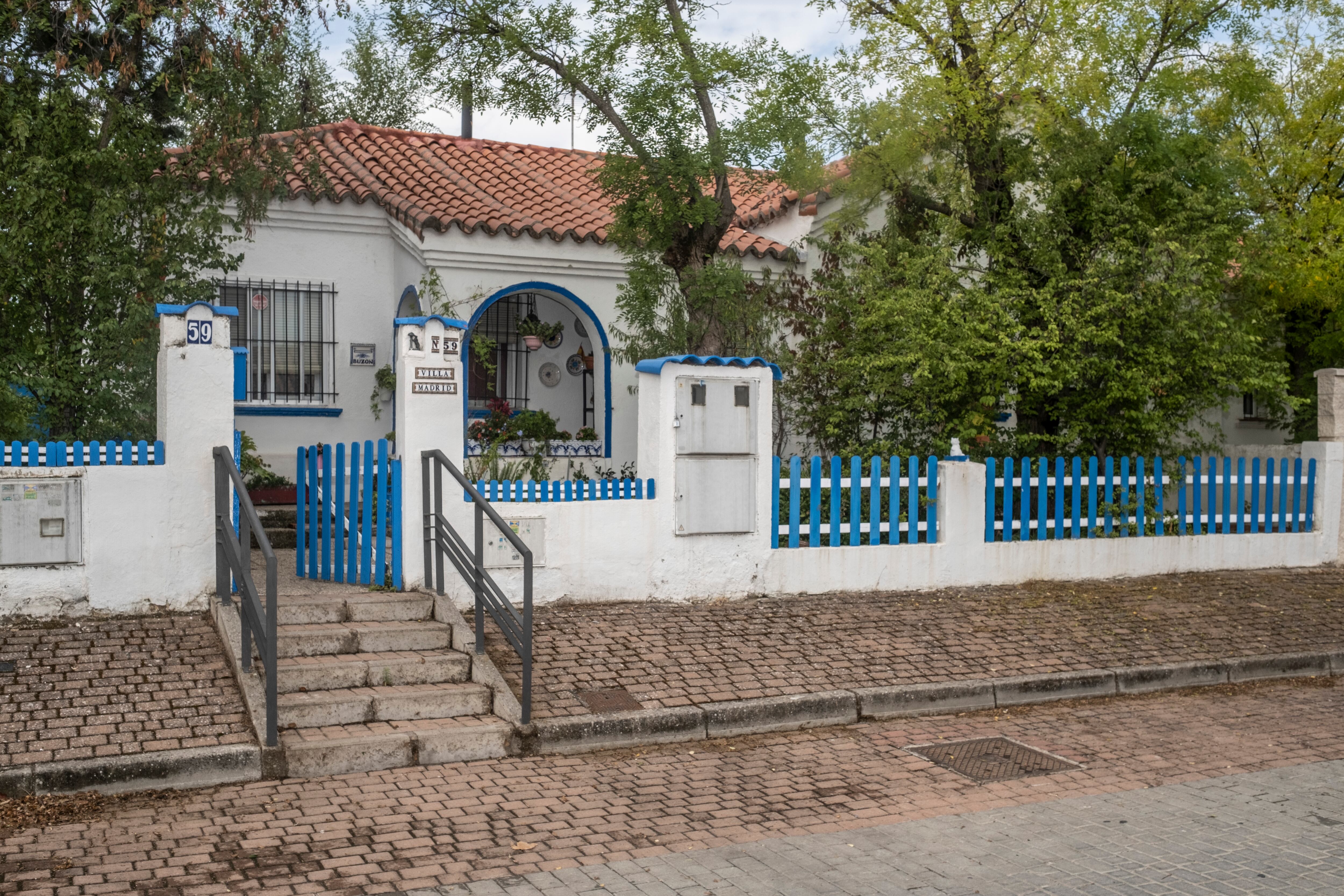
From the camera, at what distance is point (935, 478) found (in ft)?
35.7

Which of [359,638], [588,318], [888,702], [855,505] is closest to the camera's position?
[359,638]

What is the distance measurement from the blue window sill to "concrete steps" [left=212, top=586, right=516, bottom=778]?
19.9 ft

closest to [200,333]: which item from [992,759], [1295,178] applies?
[992,759]

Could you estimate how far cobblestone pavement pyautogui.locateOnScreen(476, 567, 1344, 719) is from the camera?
789cm

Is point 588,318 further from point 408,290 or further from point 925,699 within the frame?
point 925,699

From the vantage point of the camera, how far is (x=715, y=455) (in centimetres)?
Answer: 989

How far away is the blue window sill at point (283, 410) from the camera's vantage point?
44.5 ft

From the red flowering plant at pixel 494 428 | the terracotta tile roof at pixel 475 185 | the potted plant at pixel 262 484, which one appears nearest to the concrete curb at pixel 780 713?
the terracotta tile roof at pixel 475 185

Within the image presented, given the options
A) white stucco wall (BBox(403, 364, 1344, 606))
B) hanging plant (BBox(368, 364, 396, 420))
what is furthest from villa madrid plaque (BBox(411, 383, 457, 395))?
hanging plant (BBox(368, 364, 396, 420))

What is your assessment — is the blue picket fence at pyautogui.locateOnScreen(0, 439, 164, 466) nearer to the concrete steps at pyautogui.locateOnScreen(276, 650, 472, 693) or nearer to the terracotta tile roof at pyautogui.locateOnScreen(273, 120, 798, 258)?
the concrete steps at pyautogui.locateOnScreen(276, 650, 472, 693)

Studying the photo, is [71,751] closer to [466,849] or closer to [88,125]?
[466,849]

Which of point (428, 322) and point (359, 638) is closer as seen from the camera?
point (359, 638)

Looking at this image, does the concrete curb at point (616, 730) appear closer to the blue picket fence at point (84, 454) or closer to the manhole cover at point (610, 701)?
the manhole cover at point (610, 701)

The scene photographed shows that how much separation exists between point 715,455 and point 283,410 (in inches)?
247
